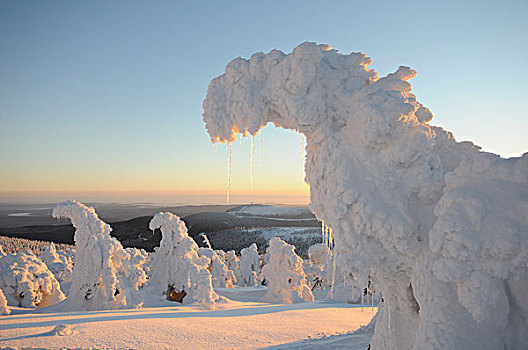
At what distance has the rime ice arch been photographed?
479cm

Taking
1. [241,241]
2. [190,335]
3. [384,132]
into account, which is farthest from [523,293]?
[241,241]

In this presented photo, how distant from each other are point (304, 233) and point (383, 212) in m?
100

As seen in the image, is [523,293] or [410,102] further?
[410,102]

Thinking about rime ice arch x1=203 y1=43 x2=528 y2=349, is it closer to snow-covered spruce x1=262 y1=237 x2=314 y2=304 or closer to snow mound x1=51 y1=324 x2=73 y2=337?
snow mound x1=51 y1=324 x2=73 y2=337

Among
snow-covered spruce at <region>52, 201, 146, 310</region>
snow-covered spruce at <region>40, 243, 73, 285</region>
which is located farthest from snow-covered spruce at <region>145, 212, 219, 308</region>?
snow-covered spruce at <region>40, 243, 73, 285</region>

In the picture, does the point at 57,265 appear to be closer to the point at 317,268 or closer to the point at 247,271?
the point at 247,271

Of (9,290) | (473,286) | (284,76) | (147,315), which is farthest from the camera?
(9,290)

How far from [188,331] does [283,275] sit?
493 inches

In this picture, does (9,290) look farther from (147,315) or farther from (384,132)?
(384,132)

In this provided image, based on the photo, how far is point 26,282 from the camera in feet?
50.6

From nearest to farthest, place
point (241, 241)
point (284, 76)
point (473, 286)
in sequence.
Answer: point (473, 286)
point (284, 76)
point (241, 241)

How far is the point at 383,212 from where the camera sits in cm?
539

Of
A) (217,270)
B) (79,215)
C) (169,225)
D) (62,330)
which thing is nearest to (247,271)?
(217,270)

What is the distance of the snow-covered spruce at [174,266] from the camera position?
17344 millimetres
